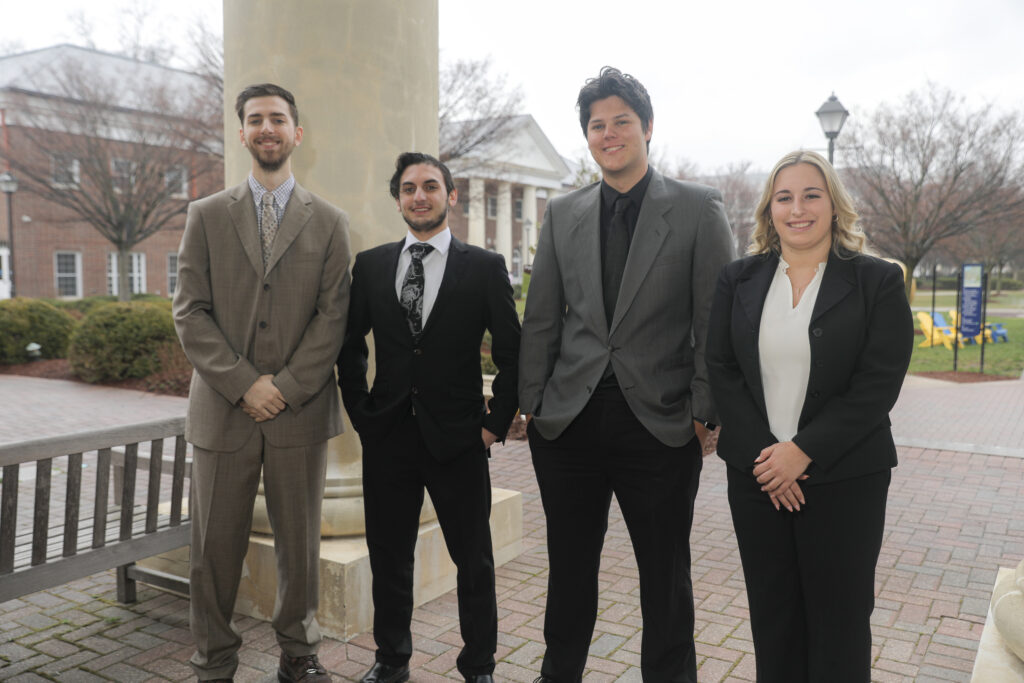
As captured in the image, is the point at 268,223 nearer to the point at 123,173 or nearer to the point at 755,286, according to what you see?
the point at 755,286

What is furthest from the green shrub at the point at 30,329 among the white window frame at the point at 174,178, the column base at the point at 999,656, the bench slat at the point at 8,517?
the column base at the point at 999,656

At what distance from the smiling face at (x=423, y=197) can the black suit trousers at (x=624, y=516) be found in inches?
36.7

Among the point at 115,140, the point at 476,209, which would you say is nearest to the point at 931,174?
the point at 476,209

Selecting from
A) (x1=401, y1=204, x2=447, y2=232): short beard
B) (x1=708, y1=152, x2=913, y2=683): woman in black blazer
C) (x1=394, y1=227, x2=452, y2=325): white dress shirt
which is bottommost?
(x1=708, y1=152, x2=913, y2=683): woman in black blazer

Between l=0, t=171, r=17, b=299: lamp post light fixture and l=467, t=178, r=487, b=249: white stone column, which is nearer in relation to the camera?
l=0, t=171, r=17, b=299: lamp post light fixture

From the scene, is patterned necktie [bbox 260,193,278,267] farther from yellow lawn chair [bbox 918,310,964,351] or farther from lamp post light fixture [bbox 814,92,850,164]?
yellow lawn chair [bbox 918,310,964,351]

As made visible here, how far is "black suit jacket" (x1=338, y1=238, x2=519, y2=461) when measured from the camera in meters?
3.15

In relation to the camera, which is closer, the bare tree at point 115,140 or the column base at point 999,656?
the column base at point 999,656

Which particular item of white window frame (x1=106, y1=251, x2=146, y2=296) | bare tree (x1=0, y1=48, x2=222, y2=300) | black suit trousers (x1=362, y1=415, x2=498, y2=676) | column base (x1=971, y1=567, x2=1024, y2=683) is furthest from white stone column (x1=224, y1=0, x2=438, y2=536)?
white window frame (x1=106, y1=251, x2=146, y2=296)

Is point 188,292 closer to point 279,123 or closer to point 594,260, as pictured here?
point 279,123

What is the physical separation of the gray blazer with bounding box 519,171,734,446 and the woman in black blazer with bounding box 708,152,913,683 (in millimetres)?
201

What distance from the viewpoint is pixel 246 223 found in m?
3.19

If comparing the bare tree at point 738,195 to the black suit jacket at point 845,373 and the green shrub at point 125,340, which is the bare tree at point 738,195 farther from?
the black suit jacket at point 845,373

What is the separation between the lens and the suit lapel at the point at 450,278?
320 centimetres
